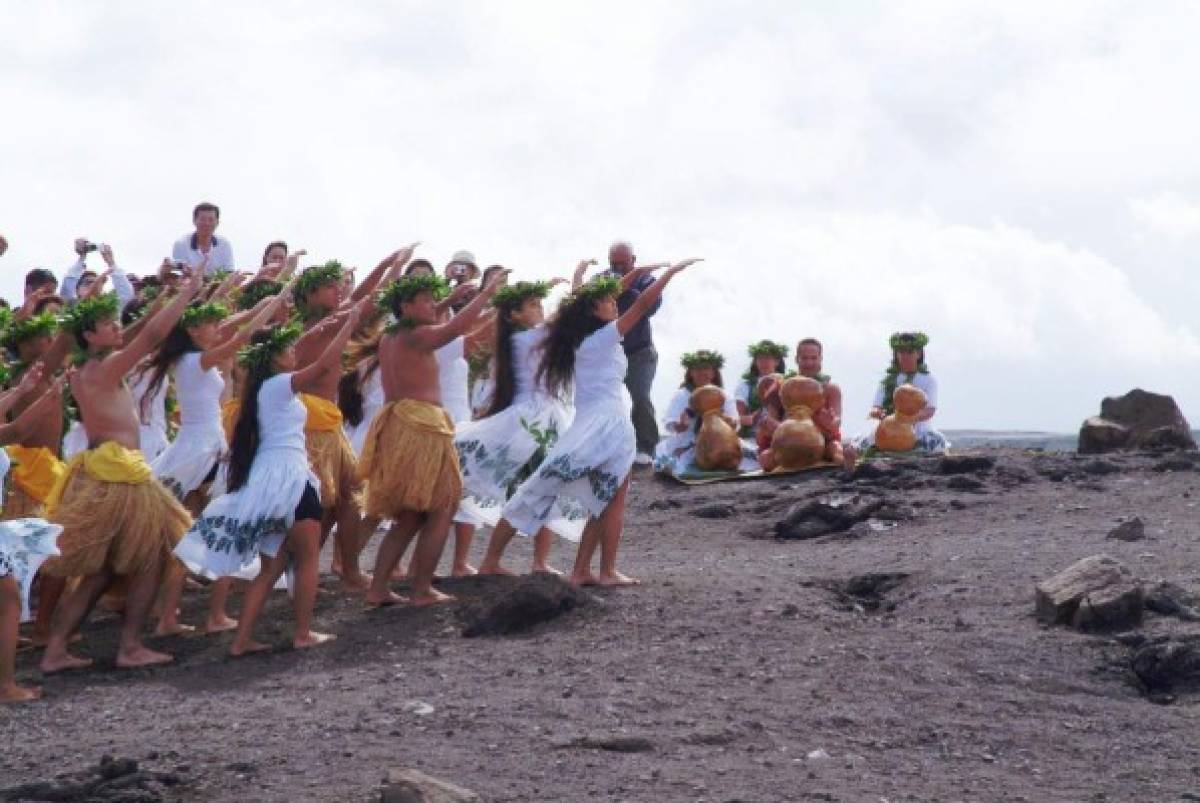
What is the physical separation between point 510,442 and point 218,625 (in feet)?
6.65

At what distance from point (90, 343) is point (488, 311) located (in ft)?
9.03

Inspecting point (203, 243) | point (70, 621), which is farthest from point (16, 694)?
point (203, 243)

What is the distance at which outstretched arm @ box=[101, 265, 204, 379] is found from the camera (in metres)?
8.61

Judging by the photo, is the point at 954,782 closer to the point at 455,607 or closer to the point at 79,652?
the point at 455,607

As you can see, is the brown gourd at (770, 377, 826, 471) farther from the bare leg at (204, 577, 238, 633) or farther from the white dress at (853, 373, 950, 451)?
the bare leg at (204, 577, 238, 633)

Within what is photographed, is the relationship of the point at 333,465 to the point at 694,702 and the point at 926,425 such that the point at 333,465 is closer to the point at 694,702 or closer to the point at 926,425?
the point at 694,702

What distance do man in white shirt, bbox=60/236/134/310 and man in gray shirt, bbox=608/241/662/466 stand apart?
13.4 ft

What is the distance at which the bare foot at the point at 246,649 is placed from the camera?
28.5ft

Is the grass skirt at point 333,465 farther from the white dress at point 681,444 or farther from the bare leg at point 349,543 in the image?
the white dress at point 681,444

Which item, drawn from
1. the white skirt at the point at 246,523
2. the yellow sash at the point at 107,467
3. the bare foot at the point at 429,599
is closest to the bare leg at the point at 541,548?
the bare foot at the point at 429,599

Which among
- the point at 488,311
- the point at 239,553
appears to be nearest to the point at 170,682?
the point at 239,553

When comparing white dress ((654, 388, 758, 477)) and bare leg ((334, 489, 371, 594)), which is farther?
white dress ((654, 388, 758, 477))

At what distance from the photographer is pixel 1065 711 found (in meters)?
7.43

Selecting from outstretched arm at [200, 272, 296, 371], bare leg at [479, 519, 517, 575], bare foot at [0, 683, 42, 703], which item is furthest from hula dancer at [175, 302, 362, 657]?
bare leg at [479, 519, 517, 575]
